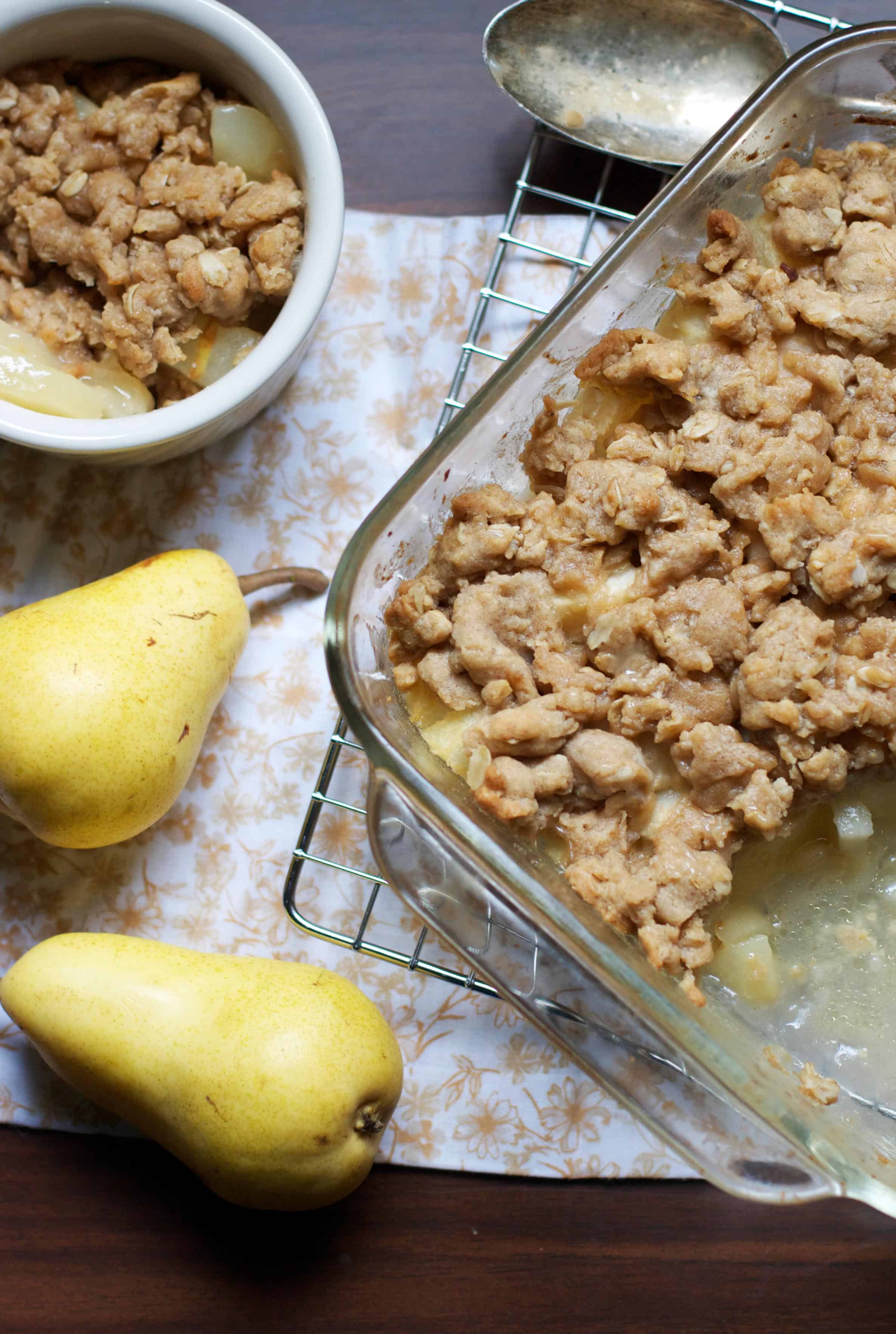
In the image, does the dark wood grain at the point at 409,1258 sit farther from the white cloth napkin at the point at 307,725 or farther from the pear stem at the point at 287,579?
the pear stem at the point at 287,579

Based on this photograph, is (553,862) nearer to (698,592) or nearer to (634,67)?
(698,592)

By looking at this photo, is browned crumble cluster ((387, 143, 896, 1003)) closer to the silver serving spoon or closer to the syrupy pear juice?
the syrupy pear juice

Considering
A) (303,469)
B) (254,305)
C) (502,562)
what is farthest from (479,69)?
(502,562)

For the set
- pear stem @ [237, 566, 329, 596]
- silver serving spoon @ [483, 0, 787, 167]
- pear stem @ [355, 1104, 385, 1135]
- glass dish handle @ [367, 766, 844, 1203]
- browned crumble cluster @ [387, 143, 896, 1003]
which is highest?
silver serving spoon @ [483, 0, 787, 167]

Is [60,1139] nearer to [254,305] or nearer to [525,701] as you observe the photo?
[525,701]

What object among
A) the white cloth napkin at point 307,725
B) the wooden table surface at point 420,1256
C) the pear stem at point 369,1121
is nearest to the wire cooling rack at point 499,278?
the white cloth napkin at point 307,725

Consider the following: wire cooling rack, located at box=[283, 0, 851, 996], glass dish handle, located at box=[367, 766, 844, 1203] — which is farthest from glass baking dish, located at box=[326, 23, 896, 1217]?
wire cooling rack, located at box=[283, 0, 851, 996]

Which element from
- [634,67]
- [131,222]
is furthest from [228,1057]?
[634,67]
